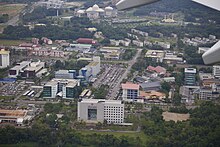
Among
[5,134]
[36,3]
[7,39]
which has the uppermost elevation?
[36,3]

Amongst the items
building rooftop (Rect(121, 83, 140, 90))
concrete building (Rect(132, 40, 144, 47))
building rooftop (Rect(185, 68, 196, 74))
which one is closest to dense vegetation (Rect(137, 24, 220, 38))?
concrete building (Rect(132, 40, 144, 47))

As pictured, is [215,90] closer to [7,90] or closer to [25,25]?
[7,90]

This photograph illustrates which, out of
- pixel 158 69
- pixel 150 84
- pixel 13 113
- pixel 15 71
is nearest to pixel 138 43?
pixel 158 69

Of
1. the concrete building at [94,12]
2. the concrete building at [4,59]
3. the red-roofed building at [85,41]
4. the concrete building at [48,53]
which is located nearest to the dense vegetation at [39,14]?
the concrete building at [94,12]

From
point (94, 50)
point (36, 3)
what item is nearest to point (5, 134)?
point (94, 50)

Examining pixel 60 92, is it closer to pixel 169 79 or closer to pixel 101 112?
pixel 101 112

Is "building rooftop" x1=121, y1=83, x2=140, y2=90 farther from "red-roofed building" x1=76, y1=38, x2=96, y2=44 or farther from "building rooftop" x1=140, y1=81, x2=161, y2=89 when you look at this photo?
"red-roofed building" x1=76, y1=38, x2=96, y2=44

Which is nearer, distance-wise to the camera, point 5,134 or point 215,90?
point 5,134
